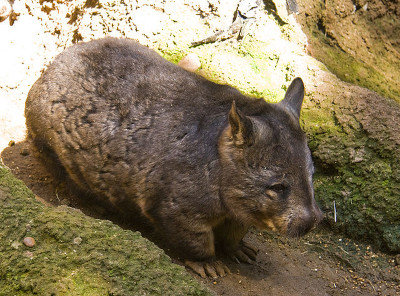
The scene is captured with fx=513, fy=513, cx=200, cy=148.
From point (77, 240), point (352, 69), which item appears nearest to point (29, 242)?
point (77, 240)

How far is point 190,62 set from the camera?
5016 mm

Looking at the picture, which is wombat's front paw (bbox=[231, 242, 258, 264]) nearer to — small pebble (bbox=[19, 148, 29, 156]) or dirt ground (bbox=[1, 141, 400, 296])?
dirt ground (bbox=[1, 141, 400, 296])

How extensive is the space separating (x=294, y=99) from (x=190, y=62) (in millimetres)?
1452

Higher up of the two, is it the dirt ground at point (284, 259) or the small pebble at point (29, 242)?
the small pebble at point (29, 242)

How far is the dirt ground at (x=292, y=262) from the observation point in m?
3.78

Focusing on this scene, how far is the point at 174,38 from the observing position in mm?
5168

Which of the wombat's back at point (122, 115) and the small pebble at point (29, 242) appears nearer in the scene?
the small pebble at point (29, 242)

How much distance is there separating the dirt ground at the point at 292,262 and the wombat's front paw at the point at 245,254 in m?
0.05

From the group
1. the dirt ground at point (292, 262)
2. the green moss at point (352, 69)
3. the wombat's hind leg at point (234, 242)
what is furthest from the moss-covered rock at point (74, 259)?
the green moss at point (352, 69)

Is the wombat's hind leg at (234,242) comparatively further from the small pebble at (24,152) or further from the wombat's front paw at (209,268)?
the small pebble at (24,152)

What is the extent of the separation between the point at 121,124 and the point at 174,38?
1.64m

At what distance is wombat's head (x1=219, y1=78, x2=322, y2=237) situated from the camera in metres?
3.36

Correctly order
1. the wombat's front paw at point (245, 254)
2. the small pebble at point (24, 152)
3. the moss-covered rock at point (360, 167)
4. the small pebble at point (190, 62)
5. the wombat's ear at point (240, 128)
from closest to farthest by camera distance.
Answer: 1. the wombat's ear at point (240, 128)
2. the wombat's front paw at point (245, 254)
3. the moss-covered rock at point (360, 167)
4. the small pebble at point (24, 152)
5. the small pebble at point (190, 62)

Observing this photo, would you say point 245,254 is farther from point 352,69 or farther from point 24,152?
point 352,69
